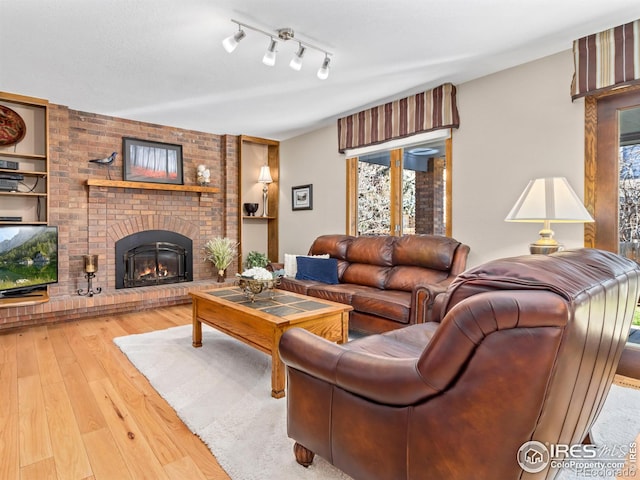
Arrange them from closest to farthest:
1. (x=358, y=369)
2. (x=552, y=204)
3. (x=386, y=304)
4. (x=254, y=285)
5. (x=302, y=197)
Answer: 1. (x=358, y=369)
2. (x=552, y=204)
3. (x=254, y=285)
4. (x=386, y=304)
5. (x=302, y=197)

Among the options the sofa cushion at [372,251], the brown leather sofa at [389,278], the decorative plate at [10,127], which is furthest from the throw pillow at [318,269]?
the decorative plate at [10,127]

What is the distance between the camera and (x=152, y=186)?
4867 millimetres

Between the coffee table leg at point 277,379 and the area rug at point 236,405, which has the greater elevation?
the coffee table leg at point 277,379

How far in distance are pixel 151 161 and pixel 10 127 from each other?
1.50 m

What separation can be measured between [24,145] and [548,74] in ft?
17.6

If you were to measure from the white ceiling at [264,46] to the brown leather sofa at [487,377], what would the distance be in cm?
198

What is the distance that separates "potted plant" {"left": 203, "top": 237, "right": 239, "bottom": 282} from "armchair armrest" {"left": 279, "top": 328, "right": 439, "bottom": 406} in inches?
156

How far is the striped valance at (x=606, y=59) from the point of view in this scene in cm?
251

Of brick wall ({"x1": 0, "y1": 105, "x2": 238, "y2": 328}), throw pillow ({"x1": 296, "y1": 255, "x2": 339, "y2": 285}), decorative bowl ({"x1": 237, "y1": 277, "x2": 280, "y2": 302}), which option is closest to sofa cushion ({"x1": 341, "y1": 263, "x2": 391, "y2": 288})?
throw pillow ({"x1": 296, "y1": 255, "x2": 339, "y2": 285})

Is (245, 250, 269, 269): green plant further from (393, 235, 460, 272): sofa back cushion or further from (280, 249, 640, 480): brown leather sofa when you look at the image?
(280, 249, 640, 480): brown leather sofa

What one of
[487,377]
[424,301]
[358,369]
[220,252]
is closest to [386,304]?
[424,301]

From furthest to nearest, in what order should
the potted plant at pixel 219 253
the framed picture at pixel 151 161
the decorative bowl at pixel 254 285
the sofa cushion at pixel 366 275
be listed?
the potted plant at pixel 219 253 < the framed picture at pixel 151 161 < the sofa cushion at pixel 366 275 < the decorative bowl at pixel 254 285

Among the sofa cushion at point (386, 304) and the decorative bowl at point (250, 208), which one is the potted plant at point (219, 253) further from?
the sofa cushion at point (386, 304)

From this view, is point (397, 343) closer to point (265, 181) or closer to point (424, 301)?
point (424, 301)
